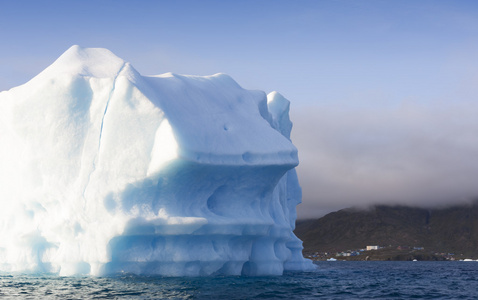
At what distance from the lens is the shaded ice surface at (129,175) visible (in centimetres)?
2309

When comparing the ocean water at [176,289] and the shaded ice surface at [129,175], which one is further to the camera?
the shaded ice surface at [129,175]

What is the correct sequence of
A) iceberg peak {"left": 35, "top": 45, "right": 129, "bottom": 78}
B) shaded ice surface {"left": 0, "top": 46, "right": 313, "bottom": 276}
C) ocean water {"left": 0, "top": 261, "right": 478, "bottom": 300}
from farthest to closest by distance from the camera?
iceberg peak {"left": 35, "top": 45, "right": 129, "bottom": 78}, shaded ice surface {"left": 0, "top": 46, "right": 313, "bottom": 276}, ocean water {"left": 0, "top": 261, "right": 478, "bottom": 300}

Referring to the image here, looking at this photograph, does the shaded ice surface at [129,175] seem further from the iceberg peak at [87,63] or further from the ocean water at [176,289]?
the ocean water at [176,289]

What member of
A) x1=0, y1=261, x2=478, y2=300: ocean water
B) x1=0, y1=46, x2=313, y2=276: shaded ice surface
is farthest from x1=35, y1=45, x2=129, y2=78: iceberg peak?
x1=0, y1=261, x2=478, y2=300: ocean water

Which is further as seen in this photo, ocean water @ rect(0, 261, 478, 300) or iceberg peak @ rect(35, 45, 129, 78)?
iceberg peak @ rect(35, 45, 129, 78)

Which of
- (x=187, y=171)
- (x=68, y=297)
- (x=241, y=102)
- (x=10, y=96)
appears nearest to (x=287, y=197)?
(x=241, y=102)

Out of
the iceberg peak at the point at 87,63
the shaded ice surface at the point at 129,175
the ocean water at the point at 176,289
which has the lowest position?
the ocean water at the point at 176,289

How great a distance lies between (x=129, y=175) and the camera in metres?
23.2

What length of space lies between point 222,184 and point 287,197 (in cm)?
1305

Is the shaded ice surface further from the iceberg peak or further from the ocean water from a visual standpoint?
the ocean water

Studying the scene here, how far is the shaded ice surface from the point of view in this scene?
23.1 meters

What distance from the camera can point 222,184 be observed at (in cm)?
2520

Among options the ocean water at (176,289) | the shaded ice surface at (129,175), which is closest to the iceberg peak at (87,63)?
the shaded ice surface at (129,175)

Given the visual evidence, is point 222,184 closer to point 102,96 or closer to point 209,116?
point 209,116
